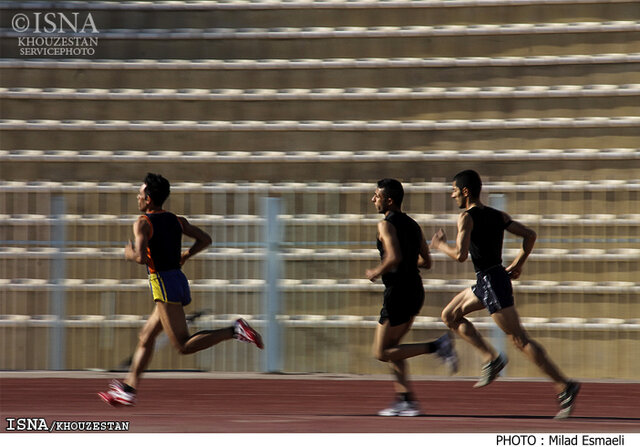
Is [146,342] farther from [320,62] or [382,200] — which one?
[320,62]

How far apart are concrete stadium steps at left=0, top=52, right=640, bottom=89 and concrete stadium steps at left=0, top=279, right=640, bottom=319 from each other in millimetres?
2503

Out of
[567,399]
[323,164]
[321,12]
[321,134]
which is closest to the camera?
[567,399]

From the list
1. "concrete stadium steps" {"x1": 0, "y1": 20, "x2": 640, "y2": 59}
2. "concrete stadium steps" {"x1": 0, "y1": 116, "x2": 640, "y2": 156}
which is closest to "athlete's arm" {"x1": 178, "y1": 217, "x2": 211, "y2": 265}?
"concrete stadium steps" {"x1": 0, "y1": 116, "x2": 640, "y2": 156}

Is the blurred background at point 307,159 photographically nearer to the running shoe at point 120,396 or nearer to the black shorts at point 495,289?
the black shorts at point 495,289

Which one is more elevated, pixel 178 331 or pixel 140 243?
pixel 140 243

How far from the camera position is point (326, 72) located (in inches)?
536

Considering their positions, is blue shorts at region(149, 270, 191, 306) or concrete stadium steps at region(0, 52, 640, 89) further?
concrete stadium steps at region(0, 52, 640, 89)

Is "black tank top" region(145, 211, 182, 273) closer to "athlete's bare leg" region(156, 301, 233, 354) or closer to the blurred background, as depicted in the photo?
"athlete's bare leg" region(156, 301, 233, 354)

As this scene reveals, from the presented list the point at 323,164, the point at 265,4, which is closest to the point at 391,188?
the point at 323,164

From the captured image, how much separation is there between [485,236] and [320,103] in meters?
5.25

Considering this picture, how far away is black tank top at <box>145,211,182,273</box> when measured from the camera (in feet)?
28.5

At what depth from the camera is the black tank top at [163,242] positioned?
8688mm

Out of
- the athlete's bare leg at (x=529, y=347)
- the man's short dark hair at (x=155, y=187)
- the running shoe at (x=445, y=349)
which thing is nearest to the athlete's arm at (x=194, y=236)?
the man's short dark hair at (x=155, y=187)

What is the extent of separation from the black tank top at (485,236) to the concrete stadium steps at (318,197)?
345 cm
